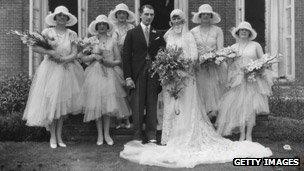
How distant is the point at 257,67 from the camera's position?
27.0 feet

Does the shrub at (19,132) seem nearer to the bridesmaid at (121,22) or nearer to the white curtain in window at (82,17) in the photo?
the bridesmaid at (121,22)

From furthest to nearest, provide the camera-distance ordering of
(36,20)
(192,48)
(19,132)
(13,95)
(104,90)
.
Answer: (36,20), (13,95), (19,132), (104,90), (192,48)

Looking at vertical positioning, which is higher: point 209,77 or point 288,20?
point 288,20

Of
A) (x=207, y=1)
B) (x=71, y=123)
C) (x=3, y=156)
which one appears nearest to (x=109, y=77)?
(x=71, y=123)

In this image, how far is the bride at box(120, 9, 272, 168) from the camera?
755 centimetres

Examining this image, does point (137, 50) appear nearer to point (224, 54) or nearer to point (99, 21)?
point (99, 21)

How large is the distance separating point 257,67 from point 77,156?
347cm

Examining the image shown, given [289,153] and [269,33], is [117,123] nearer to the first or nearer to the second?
[289,153]

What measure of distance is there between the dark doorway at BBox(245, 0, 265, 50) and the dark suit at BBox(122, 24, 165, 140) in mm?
7561

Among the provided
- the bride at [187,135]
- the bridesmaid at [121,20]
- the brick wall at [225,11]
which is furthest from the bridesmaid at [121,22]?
the brick wall at [225,11]

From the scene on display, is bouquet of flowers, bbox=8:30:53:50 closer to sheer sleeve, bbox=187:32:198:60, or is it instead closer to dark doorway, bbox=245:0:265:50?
sheer sleeve, bbox=187:32:198:60

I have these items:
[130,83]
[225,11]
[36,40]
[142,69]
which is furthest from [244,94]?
[225,11]

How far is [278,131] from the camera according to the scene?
962 cm

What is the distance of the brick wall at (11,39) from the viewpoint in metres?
14.5
